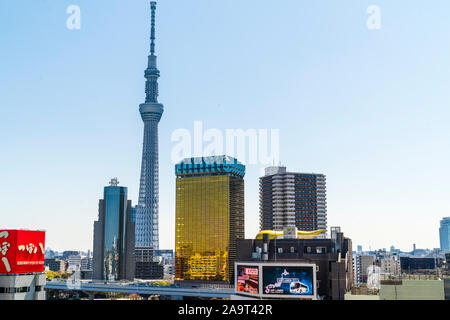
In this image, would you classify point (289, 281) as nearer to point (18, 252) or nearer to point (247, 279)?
point (247, 279)

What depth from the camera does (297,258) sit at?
128 m

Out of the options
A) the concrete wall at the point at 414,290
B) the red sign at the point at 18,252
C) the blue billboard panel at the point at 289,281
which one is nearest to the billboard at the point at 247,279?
the blue billboard panel at the point at 289,281

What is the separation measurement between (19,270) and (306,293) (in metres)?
53.7

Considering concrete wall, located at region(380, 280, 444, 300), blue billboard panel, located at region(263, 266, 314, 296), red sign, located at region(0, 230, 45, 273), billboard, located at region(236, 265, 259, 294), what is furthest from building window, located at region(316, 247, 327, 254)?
red sign, located at region(0, 230, 45, 273)

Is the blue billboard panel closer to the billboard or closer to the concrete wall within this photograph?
the billboard

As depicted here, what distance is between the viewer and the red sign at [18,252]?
9394cm

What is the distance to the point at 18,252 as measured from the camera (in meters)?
94.9

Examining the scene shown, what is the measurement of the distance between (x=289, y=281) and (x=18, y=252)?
2013 inches

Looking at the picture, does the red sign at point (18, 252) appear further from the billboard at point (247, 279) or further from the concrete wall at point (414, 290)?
the concrete wall at point (414, 290)

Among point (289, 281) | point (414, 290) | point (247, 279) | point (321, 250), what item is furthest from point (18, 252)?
point (414, 290)
